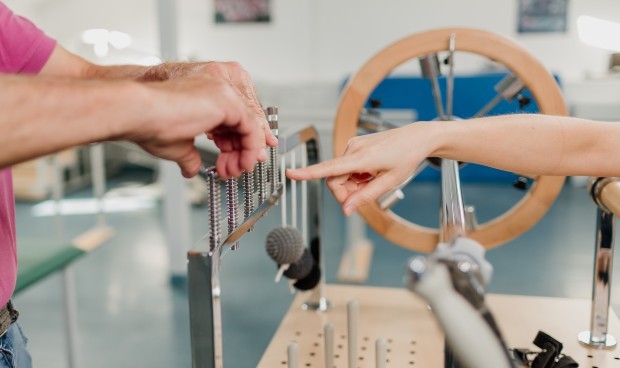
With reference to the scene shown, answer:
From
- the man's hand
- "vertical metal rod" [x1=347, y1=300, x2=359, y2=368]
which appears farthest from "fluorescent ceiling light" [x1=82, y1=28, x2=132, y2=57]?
the man's hand

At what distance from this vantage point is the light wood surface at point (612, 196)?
838mm

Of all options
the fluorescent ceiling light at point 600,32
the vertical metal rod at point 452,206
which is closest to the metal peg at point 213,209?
the vertical metal rod at point 452,206

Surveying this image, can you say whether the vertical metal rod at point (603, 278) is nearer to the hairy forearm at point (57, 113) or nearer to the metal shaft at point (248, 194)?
the metal shaft at point (248, 194)

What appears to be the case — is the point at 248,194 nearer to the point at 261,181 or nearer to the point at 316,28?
the point at 261,181

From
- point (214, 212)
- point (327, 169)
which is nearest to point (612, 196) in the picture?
point (327, 169)

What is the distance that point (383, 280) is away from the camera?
8.80ft

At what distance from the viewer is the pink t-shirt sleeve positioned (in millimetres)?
896

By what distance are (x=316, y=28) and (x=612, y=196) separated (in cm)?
446

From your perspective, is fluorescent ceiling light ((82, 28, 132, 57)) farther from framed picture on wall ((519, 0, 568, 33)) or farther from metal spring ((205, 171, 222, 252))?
metal spring ((205, 171, 222, 252))

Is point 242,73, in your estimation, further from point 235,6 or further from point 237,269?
point 235,6

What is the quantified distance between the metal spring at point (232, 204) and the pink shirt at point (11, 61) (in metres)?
0.38

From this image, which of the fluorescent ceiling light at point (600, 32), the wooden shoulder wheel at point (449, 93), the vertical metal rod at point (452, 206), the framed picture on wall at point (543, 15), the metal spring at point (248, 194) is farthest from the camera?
the framed picture on wall at point (543, 15)

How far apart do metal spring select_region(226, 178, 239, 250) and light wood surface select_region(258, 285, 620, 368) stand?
1.23ft

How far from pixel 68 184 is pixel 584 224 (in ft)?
12.1
